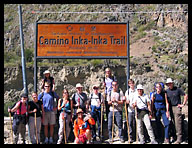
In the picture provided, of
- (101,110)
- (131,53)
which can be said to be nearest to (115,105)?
(101,110)

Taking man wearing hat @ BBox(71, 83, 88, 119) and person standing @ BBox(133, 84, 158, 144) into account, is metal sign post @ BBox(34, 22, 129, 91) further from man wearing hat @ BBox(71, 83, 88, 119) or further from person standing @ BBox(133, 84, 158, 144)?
person standing @ BBox(133, 84, 158, 144)

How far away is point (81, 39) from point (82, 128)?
3260 millimetres

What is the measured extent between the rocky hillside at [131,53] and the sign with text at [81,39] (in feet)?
23.7

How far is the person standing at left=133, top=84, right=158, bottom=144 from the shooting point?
7.52m

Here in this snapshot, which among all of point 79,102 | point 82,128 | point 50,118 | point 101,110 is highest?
point 79,102

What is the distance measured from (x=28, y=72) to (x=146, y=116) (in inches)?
868

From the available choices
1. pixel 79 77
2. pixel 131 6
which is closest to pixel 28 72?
pixel 79 77

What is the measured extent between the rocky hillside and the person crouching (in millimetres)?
10074

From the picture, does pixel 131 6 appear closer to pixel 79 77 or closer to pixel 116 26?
pixel 79 77

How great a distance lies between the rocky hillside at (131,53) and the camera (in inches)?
1094

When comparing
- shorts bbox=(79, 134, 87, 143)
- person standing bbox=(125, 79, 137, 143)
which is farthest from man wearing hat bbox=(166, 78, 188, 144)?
shorts bbox=(79, 134, 87, 143)

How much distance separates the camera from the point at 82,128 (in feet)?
23.1

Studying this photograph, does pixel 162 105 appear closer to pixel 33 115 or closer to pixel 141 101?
pixel 141 101

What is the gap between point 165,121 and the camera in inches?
301
